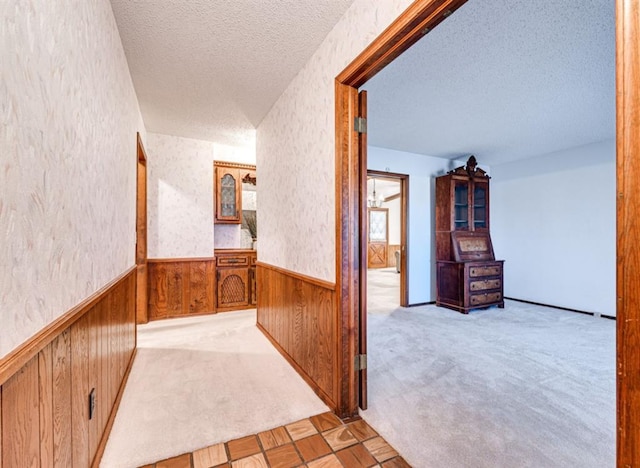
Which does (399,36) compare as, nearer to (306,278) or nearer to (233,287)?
(306,278)

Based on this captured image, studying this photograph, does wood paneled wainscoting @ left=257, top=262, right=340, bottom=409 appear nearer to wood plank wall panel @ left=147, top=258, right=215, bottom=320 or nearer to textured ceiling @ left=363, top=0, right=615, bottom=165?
wood plank wall panel @ left=147, top=258, right=215, bottom=320

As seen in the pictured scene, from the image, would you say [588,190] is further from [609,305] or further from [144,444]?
[144,444]

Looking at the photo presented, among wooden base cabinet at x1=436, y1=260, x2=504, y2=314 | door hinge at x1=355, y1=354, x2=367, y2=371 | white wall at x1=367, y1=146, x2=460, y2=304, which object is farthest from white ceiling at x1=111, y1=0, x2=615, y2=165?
door hinge at x1=355, y1=354, x2=367, y2=371

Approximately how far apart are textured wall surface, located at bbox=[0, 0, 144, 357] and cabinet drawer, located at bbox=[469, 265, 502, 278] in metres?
4.26

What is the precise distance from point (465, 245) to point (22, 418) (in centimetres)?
479

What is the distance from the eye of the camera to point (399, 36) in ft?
4.40

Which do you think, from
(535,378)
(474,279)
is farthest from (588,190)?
(535,378)

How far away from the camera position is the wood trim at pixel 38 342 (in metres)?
0.66

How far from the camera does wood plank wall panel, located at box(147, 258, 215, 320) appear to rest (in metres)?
3.77

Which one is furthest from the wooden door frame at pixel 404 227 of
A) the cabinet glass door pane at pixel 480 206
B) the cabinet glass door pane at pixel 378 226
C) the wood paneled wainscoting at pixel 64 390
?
the cabinet glass door pane at pixel 378 226

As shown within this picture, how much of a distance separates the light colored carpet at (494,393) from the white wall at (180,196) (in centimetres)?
263

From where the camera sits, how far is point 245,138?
395cm

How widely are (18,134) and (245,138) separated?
337 cm

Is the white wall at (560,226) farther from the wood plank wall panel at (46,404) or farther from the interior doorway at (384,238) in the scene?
the wood plank wall panel at (46,404)
